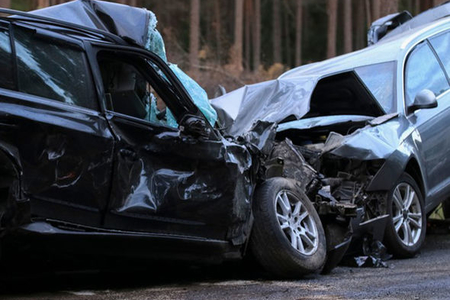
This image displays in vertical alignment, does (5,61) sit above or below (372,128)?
above

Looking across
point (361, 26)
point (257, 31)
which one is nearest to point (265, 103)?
point (257, 31)

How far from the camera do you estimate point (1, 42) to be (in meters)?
4.41

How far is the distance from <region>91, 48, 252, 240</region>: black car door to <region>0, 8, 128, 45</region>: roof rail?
122 millimetres

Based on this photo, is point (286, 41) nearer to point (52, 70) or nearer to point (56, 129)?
point (52, 70)

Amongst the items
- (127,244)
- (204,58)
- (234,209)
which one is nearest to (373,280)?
(234,209)

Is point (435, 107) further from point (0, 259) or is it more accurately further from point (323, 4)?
point (323, 4)

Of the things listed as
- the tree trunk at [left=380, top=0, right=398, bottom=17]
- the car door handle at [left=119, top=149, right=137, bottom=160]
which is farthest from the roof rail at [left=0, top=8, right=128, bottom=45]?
the tree trunk at [left=380, top=0, right=398, bottom=17]

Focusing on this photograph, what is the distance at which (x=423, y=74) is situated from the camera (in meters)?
8.22

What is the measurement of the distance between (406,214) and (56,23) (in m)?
4.15

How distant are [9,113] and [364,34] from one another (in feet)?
98.8

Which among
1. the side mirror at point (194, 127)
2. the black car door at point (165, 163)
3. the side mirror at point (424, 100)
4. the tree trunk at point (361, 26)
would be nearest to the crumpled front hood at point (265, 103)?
the side mirror at point (424, 100)

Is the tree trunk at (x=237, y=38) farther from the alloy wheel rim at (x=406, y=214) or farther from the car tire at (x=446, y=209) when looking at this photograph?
the alloy wheel rim at (x=406, y=214)

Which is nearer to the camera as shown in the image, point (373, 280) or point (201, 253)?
point (201, 253)

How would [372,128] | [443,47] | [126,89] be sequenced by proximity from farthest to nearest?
[443,47] < [372,128] < [126,89]
